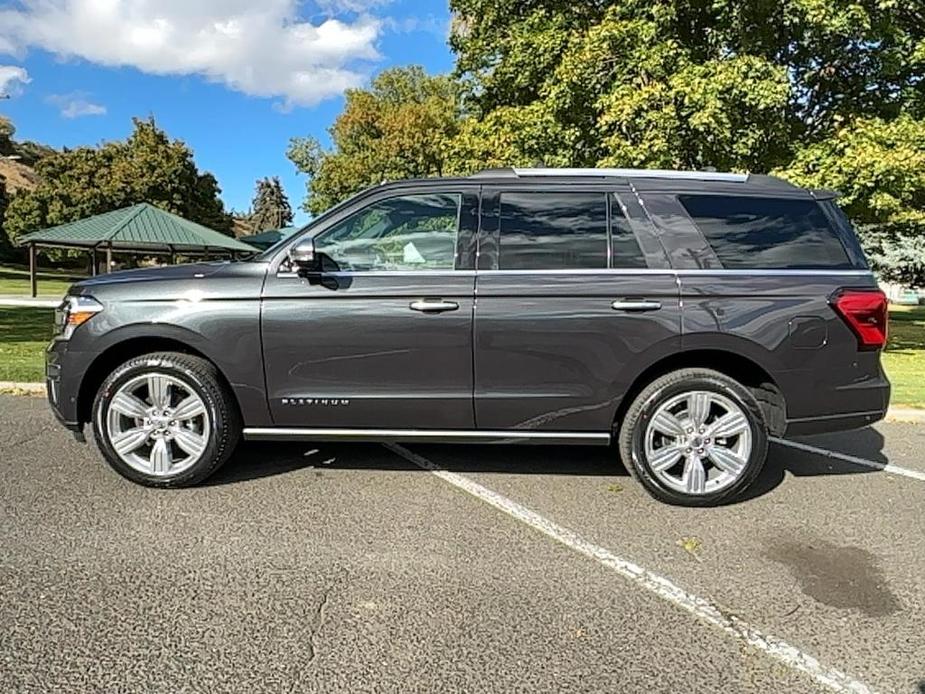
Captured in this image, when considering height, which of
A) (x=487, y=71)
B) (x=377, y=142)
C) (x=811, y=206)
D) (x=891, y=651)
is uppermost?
(x=377, y=142)

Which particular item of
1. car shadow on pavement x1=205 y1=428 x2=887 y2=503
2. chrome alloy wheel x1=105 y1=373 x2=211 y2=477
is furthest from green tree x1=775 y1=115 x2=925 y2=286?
chrome alloy wheel x1=105 y1=373 x2=211 y2=477

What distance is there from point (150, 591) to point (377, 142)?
40.5 m

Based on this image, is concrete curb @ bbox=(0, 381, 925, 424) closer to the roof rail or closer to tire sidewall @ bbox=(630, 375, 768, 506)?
tire sidewall @ bbox=(630, 375, 768, 506)

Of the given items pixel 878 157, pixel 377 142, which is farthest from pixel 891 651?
pixel 377 142

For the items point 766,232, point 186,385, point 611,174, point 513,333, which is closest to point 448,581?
point 513,333

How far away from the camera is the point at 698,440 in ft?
13.7

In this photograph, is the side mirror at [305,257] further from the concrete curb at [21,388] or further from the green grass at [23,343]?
the green grass at [23,343]

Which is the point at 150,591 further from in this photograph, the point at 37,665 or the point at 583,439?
the point at 583,439

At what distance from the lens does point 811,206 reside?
14.2 ft

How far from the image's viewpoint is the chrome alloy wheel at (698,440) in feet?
13.7

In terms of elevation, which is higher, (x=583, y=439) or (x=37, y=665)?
(x=583, y=439)

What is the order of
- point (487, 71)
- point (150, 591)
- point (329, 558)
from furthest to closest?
point (487, 71), point (329, 558), point (150, 591)

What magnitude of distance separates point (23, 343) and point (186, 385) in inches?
311

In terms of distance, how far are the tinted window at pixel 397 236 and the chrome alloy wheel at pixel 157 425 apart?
125 cm
